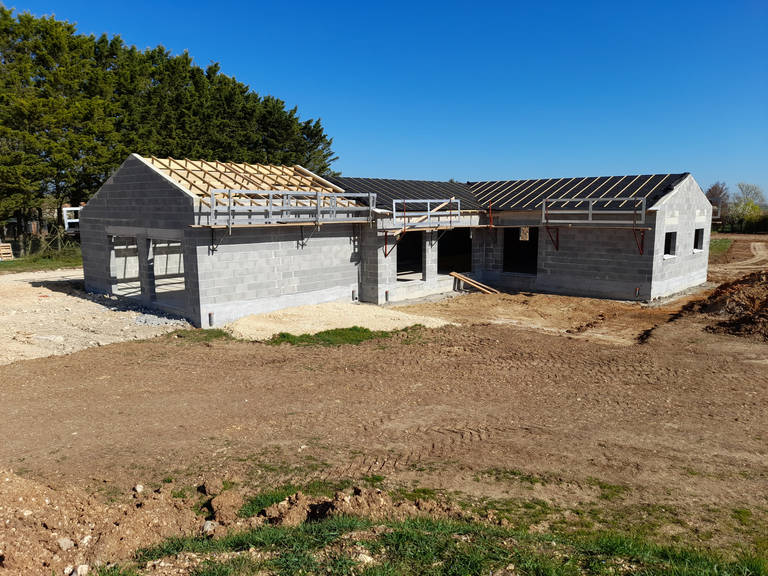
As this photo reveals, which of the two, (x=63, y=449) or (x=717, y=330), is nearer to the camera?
(x=63, y=449)

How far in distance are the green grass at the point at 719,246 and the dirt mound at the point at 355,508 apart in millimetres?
39634

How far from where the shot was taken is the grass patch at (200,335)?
15614 millimetres

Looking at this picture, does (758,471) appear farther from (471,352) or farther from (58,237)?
(58,237)

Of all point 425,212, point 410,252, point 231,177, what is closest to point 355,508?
point 231,177

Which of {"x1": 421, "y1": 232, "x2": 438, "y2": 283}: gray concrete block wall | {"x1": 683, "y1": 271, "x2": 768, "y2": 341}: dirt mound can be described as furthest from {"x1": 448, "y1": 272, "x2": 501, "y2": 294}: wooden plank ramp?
{"x1": 683, "y1": 271, "x2": 768, "y2": 341}: dirt mound

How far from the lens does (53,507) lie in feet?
20.6

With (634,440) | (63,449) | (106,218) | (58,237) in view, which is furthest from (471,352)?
(58,237)

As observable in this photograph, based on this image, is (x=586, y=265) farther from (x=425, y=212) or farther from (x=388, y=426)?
(x=388, y=426)

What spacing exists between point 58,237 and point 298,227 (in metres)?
23.7

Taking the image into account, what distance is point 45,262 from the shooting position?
32344mm

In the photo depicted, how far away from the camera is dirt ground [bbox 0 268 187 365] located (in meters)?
14.8

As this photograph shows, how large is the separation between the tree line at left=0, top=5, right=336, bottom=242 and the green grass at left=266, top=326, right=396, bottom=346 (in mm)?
24410

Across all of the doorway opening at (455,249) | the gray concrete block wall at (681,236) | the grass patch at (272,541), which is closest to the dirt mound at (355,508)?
the grass patch at (272,541)

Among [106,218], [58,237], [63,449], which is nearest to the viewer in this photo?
[63,449]
